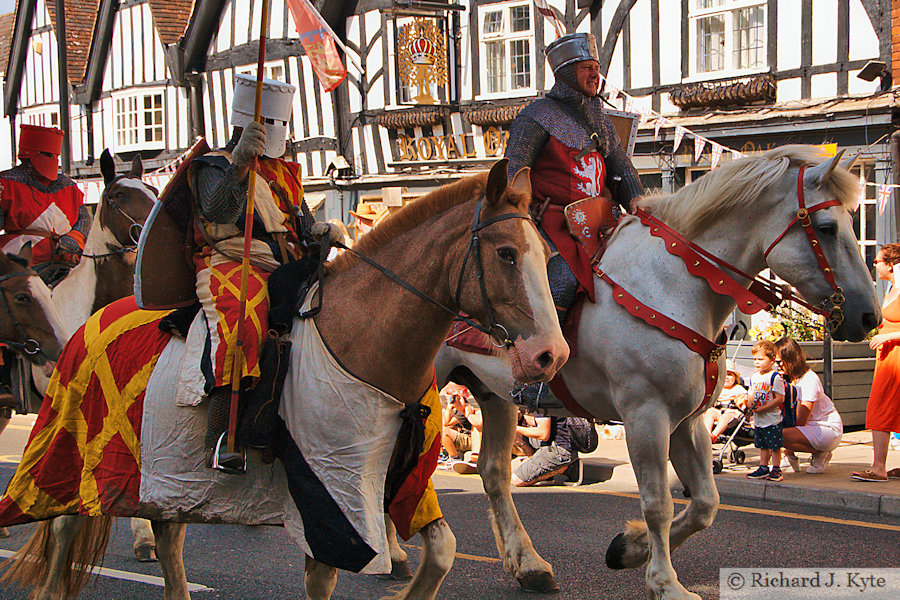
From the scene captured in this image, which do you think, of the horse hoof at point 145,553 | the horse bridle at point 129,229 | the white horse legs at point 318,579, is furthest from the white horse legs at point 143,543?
the white horse legs at point 318,579

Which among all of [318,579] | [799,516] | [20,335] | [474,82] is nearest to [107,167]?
[20,335]

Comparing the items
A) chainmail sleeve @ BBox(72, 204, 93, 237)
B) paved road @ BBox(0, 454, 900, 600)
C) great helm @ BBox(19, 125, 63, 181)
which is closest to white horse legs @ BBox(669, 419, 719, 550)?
paved road @ BBox(0, 454, 900, 600)

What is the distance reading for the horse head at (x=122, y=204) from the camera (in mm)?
6449

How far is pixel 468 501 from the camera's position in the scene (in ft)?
25.6

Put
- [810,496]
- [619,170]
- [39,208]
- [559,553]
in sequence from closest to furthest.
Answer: [619,170] < [559,553] < [39,208] < [810,496]

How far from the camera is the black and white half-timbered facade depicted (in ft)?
47.8

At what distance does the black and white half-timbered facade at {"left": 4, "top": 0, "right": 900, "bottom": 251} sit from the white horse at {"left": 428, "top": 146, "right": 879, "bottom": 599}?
7.33m

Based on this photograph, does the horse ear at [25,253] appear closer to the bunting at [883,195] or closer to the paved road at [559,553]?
the paved road at [559,553]

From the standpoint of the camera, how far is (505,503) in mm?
5566

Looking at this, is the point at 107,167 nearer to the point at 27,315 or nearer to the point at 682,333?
the point at 27,315

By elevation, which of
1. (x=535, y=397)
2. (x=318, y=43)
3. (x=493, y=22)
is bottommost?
(x=535, y=397)

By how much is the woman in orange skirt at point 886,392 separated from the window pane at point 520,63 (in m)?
11.0

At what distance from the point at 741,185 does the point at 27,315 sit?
468 centimetres

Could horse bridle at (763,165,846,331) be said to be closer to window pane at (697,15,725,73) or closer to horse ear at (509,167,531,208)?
horse ear at (509,167,531,208)
